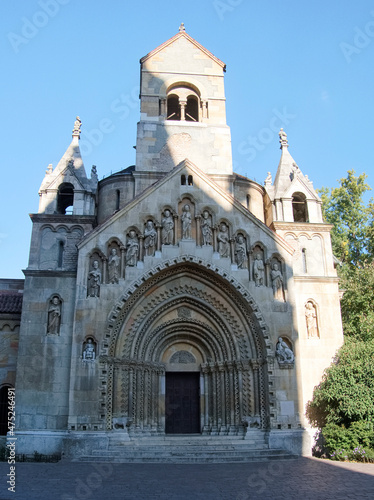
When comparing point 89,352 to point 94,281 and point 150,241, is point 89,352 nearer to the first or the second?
point 94,281

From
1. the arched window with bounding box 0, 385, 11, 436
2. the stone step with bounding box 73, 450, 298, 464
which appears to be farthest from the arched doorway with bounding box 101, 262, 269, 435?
the arched window with bounding box 0, 385, 11, 436

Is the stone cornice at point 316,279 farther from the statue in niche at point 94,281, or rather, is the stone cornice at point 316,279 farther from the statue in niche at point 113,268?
the statue in niche at point 94,281

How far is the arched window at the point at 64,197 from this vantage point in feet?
71.3

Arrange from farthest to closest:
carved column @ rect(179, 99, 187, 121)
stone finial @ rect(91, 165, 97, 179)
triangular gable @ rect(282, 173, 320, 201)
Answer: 1. carved column @ rect(179, 99, 187, 121)
2. triangular gable @ rect(282, 173, 320, 201)
3. stone finial @ rect(91, 165, 97, 179)

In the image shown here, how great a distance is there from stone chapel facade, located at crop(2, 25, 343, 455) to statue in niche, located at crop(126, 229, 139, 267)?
0.04m

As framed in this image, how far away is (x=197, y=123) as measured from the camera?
24.5 m

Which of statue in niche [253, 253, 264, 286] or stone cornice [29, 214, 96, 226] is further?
stone cornice [29, 214, 96, 226]

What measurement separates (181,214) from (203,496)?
1215 cm

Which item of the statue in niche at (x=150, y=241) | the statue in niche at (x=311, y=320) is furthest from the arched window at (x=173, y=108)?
the statue in niche at (x=311, y=320)

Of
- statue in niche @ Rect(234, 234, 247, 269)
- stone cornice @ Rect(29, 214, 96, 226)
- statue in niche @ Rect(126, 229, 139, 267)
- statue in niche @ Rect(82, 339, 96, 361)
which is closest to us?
statue in niche @ Rect(82, 339, 96, 361)

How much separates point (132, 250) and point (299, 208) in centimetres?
980

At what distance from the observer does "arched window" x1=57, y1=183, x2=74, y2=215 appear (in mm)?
21747

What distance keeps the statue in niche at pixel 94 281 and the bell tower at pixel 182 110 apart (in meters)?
6.78

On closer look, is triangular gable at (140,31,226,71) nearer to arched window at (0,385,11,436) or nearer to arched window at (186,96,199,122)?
arched window at (186,96,199,122)
